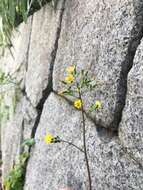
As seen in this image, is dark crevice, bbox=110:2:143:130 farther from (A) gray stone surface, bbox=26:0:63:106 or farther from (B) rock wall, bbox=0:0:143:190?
(A) gray stone surface, bbox=26:0:63:106

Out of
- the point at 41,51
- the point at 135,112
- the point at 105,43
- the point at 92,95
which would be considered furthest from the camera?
the point at 41,51

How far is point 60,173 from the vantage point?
203 centimetres

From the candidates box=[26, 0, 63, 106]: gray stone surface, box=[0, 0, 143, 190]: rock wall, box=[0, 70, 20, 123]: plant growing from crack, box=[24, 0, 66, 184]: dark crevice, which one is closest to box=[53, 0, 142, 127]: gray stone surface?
box=[0, 0, 143, 190]: rock wall

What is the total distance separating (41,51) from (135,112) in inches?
54.2

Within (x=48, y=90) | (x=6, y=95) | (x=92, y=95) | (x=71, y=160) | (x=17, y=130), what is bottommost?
(x=6, y=95)

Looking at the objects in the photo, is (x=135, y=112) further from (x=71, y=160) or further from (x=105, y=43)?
(x=71, y=160)

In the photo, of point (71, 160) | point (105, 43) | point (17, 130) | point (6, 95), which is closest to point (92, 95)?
point (105, 43)

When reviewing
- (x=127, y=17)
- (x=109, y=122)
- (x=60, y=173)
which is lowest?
(x=60, y=173)

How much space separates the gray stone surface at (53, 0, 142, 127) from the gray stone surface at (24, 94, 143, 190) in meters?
0.10

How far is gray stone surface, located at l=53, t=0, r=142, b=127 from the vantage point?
1.50m

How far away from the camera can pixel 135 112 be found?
140 centimetres

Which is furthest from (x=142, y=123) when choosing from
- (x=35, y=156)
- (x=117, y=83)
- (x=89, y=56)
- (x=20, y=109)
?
(x=20, y=109)

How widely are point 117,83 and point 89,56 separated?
30cm

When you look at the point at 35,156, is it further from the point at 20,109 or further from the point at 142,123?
the point at 142,123
